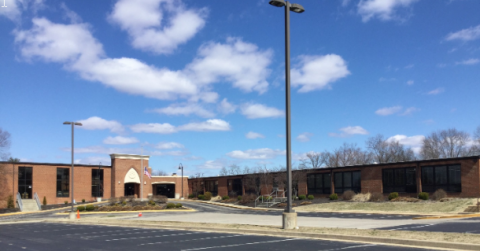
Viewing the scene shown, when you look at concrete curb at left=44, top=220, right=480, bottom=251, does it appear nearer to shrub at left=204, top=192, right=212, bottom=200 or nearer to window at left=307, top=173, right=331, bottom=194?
window at left=307, top=173, right=331, bottom=194

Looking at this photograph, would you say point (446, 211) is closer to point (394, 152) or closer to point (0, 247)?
point (0, 247)

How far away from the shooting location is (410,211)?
113 ft

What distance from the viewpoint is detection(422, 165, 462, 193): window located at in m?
39.6

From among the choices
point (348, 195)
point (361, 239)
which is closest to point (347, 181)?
point (348, 195)

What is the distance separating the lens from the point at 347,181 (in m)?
51.1

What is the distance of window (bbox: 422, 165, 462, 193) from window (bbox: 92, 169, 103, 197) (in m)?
47.6

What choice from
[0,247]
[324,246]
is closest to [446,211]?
[324,246]

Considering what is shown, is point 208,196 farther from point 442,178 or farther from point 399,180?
point 442,178

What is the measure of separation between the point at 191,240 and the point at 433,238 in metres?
8.90

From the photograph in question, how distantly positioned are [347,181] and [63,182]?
41.7m

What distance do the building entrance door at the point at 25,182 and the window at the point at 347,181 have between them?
42597mm

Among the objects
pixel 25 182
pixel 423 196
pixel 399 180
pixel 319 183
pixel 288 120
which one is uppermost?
pixel 288 120

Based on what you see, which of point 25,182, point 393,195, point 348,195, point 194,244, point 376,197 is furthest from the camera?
point 25,182

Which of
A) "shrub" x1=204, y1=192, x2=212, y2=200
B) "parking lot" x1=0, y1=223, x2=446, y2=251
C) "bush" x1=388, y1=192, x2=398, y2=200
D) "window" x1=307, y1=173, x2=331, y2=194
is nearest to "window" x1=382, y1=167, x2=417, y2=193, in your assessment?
"bush" x1=388, y1=192, x2=398, y2=200
